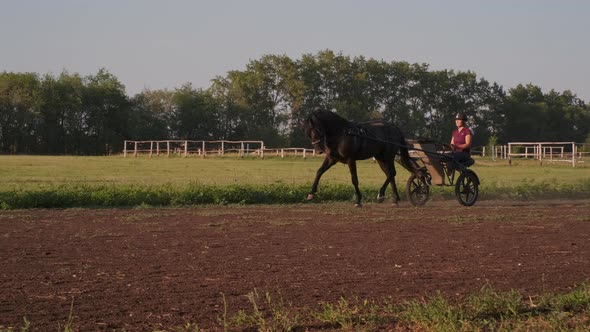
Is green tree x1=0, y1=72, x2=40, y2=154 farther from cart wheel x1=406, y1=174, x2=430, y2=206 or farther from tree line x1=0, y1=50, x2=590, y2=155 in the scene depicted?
cart wheel x1=406, y1=174, x2=430, y2=206

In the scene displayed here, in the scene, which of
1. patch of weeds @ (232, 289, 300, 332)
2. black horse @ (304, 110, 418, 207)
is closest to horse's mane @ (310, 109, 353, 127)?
black horse @ (304, 110, 418, 207)

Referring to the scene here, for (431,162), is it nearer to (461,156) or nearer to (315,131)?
(461,156)

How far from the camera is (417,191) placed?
17.3 meters

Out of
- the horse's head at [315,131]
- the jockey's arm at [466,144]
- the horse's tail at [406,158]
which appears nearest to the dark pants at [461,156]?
the jockey's arm at [466,144]

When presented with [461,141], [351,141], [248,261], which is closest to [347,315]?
[248,261]

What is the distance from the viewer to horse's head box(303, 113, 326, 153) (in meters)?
15.5

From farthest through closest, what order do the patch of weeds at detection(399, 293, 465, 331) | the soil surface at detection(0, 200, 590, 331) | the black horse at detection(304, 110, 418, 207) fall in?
the black horse at detection(304, 110, 418, 207) < the soil surface at detection(0, 200, 590, 331) < the patch of weeds at detection(399, 293, 465, 331)

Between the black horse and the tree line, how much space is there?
5653 cm

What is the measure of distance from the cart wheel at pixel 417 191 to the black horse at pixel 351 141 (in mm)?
432

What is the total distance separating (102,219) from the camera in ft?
43.9

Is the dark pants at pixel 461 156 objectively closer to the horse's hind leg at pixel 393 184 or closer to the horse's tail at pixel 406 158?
the horse's tail at pixel 406 158

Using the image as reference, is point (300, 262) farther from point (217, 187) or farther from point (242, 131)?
point (242, 131)

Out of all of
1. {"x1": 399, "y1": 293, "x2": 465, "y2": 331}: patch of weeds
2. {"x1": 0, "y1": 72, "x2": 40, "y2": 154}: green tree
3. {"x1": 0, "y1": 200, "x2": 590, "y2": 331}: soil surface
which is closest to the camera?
{"x1": 399, "y1": 293, "x2": 465, "y2": 331}: patch of weeds

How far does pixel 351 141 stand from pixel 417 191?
2556mm
